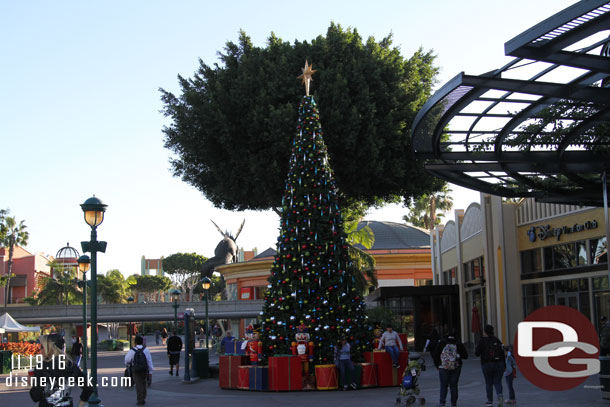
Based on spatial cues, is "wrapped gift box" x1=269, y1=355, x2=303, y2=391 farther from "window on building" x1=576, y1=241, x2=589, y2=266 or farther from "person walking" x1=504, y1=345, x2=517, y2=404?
"window on building" x1=576, y1=241, x2=589, y2=266

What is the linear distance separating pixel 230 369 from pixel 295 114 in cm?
1072

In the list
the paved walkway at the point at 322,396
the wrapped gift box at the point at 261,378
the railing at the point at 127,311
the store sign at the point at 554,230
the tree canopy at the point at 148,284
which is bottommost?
the paved walkway at the point at 322,396

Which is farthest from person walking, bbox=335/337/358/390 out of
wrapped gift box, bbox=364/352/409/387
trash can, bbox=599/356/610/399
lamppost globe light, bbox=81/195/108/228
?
lamppost globe light, bbox=81/195/108/228

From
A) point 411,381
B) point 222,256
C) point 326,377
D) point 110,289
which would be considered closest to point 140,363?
point 326,377

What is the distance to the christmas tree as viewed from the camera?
19484 mm

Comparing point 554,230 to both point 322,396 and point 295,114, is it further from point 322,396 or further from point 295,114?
point 322,396

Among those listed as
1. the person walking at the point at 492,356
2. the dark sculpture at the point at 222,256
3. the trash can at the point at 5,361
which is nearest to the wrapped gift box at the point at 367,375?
the person walking at the point at 492,356

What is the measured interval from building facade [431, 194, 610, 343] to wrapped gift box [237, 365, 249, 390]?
1392 cm

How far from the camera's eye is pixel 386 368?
63.8 feet

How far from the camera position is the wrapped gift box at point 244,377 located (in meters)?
19.4

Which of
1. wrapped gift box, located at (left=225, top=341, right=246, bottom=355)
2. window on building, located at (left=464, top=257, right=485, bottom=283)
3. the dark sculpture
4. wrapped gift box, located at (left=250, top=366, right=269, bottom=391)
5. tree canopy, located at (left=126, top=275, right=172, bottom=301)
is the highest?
the dark sculpture

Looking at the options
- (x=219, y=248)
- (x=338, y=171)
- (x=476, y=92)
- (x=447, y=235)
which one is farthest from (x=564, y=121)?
(x=219, y=248)

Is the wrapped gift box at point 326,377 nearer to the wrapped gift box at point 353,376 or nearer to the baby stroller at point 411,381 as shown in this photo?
the wrapped gift box at point 353,376

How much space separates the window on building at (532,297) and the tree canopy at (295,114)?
596 cm
